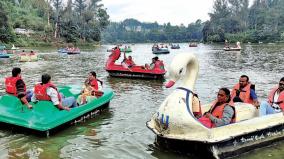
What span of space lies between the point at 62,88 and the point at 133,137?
3572mm

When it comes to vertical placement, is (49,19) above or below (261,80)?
above

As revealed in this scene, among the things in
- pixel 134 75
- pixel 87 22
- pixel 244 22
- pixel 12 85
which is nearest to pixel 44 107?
pixel 12 85

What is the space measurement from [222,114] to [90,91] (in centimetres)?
480

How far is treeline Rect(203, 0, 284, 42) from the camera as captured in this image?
90.6 metres

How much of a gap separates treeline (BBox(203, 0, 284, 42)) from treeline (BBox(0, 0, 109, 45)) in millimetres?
30100

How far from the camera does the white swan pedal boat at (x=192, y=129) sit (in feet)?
21.9

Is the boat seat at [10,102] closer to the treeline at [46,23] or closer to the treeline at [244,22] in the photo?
the treeline at [46,23]

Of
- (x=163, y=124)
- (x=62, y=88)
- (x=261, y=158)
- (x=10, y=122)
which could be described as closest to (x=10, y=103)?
(x=10, y=122)

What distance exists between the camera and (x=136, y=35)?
157375 millimetres

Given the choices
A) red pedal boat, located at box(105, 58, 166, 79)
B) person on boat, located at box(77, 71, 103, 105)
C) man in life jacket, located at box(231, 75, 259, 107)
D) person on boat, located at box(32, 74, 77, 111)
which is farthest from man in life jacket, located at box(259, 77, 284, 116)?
red pedal boat, located at box(105, 58, 166, 79)

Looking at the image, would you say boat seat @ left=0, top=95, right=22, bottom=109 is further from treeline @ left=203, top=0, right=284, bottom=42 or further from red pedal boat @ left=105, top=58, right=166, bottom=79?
treeline @ left=203, top=0, right=284, bottom=42

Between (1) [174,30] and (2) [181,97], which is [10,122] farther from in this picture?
(1) [174,30]

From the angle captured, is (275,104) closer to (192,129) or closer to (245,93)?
(245,93)

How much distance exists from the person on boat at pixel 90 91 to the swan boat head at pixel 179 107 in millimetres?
3364
